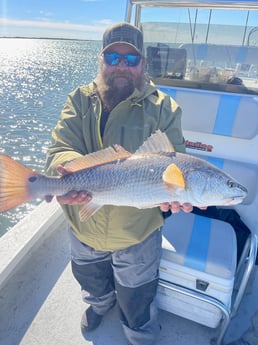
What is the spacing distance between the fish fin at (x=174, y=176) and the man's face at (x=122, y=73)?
2.85 ft

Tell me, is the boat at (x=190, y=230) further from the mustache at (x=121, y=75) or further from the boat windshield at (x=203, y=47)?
the mustache at (x=121, y=75)

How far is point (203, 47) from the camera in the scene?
3.11 metres

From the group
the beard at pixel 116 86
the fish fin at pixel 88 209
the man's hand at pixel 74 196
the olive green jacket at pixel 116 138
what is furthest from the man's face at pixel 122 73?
the fish fin at pixel 88 209

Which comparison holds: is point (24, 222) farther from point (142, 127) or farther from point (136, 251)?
point (142, 127)

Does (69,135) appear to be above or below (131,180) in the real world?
above

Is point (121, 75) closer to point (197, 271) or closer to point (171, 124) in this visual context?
point (171, 124)

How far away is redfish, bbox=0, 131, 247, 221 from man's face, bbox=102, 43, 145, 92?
0.67m

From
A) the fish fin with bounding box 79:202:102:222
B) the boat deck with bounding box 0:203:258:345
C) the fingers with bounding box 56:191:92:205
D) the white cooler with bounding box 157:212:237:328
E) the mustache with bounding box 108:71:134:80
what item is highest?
the mustache with bounding box 108:71:134:80

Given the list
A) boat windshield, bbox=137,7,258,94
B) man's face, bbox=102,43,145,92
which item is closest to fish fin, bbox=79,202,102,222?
man's face, bbox=102,43,145,92

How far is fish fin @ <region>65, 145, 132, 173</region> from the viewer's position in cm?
171

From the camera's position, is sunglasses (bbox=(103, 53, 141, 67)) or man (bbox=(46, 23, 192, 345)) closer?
man (bbox=(46, 23, 192, 345))

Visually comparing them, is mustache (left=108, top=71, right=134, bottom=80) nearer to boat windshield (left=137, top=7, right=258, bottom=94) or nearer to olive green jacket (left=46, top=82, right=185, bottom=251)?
olive green jacket (left=46, top=82, right=185, bottom=251)

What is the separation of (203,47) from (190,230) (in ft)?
6.42

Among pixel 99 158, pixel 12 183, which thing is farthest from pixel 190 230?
pixel 12 183
